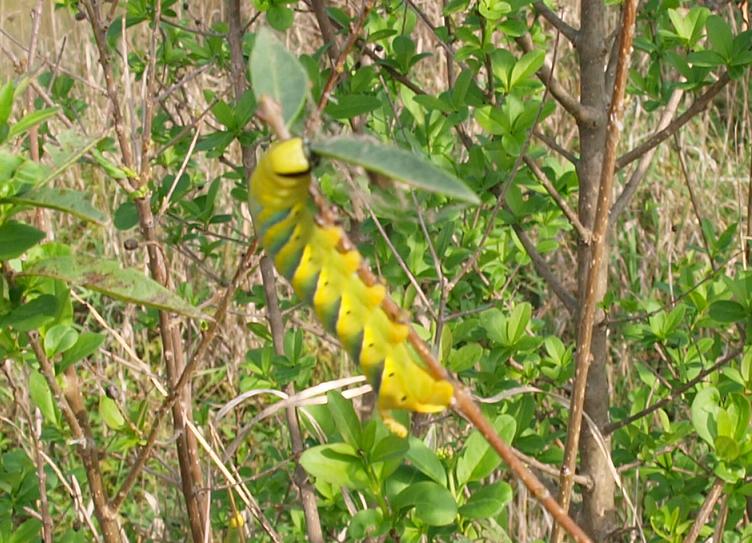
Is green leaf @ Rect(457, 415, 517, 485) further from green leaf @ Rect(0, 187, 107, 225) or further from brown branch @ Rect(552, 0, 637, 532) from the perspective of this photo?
green leaf @ Rect(0, 187, 107, 225)

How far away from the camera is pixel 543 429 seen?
1.90 metres

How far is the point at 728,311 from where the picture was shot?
61.3 inches

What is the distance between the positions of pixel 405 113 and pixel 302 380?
1.75 feet

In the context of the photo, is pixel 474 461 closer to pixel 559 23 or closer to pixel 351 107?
pixel 351 107

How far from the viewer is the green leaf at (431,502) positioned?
1.14 m

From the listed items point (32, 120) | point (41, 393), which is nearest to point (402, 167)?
point (32, 120)

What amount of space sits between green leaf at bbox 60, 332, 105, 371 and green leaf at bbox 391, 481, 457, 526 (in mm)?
402

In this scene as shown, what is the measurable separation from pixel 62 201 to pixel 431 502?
0.53 m

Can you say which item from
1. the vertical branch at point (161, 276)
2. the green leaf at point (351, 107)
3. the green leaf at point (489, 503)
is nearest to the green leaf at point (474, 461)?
the green leaf at point (489, 503)

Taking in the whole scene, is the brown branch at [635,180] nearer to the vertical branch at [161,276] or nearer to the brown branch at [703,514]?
the brown branch at [703,514]

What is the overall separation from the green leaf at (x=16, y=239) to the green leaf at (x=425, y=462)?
1.64ft

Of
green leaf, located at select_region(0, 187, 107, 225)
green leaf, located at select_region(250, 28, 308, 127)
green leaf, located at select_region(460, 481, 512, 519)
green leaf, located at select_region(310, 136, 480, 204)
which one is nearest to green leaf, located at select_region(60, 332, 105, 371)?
green leaf, located at select_region(0, 187, 107, 225)

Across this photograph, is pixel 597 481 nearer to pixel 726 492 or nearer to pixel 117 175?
pixel 726 492

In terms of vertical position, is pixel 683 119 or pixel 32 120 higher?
pixel 32 120
